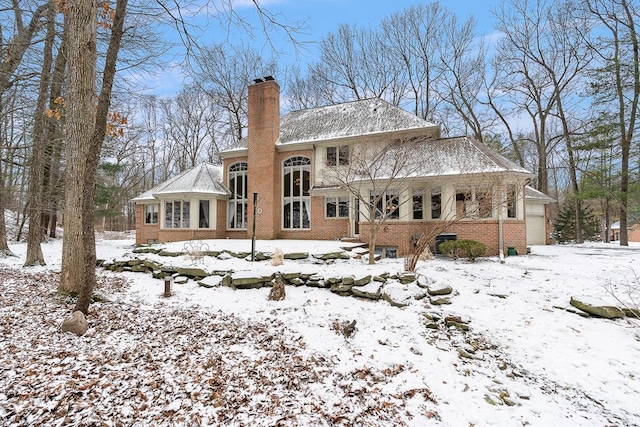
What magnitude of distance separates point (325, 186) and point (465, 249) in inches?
275

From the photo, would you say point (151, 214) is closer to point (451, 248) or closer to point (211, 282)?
point (211, 282)

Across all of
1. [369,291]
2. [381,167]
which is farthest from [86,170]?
[381,167]

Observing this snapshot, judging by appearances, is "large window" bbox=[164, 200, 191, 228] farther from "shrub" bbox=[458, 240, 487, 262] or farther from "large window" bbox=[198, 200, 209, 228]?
"shrub" bbox=[458, 240, 487, 262]

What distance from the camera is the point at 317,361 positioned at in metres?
4.16

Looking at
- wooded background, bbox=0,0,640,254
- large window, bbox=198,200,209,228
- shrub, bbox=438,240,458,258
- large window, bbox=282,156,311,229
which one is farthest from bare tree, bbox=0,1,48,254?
shrub, bbox=438,240,458,258

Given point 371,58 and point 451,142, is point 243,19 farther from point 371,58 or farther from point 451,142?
point 371,58

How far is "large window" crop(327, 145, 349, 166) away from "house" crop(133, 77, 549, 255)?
0.17 ft

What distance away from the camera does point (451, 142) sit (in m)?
13.2

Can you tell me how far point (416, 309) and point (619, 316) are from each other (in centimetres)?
351

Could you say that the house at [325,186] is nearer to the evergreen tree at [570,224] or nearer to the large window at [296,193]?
the large window at [296,193]

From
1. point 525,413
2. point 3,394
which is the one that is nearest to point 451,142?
point 525,413

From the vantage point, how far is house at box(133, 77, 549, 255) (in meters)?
11.9

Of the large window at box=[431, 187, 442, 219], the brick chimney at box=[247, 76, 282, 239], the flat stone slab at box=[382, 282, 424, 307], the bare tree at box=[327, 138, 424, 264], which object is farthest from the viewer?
the brick chimney at box=[247, 76, 282, 239]

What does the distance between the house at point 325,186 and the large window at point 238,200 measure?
6 centimetres
